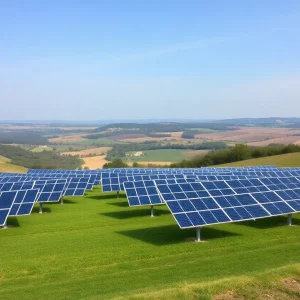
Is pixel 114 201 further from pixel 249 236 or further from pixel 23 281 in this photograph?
pixel 23 281

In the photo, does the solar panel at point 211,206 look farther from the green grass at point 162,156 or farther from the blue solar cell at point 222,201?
the green grass at point 162,156

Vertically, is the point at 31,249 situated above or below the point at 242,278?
below

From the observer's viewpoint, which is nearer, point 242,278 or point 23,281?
point 242,278

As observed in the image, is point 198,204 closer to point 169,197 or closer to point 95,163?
point 169,197

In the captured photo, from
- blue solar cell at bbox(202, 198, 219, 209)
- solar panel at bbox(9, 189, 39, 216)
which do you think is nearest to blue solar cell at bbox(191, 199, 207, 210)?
blue solar cell at bbox(202, 198, 219, 209)

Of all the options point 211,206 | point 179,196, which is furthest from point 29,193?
point 211,206

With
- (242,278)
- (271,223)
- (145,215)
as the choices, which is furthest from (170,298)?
(145,215)

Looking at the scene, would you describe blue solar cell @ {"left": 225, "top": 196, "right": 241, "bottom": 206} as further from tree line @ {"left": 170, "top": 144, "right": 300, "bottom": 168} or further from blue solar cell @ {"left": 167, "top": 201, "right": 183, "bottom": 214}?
tree line @ {"left": 170, "top": 144, "right": 300, "bottom": 168}

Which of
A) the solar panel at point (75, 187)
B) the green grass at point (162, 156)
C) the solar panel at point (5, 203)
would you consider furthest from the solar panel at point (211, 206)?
the green grass at point (162, 156)

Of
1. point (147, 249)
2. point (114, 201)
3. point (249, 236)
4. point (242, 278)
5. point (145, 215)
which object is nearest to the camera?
point (242, 278)
